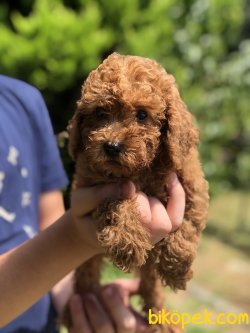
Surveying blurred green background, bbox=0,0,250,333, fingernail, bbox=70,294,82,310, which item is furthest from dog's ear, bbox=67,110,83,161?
blurred green background, bbox=0,0,250,333

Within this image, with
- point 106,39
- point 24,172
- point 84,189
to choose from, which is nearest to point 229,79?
point 106,39

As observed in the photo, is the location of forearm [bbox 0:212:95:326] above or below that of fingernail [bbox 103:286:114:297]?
above

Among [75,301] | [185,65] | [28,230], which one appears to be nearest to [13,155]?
[28,230]

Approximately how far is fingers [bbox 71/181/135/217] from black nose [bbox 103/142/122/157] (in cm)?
15

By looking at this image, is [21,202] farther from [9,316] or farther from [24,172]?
[9,316]

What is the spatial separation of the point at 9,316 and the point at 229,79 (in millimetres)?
5127

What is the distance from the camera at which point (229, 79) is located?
6.36m

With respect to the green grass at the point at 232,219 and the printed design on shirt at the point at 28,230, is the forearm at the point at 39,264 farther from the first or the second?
the green grass at the point at 232,219

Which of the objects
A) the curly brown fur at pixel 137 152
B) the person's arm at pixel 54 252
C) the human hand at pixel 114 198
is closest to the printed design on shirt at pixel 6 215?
the person's arm at pixel 54 252

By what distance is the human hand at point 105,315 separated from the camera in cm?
209

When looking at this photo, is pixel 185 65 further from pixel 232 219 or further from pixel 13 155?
pixel 13 155

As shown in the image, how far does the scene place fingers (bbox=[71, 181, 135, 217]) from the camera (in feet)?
5.38

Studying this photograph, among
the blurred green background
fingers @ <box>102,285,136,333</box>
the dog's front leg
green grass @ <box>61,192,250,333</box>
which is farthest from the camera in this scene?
green grass @ <box>61,192,250,333</box>

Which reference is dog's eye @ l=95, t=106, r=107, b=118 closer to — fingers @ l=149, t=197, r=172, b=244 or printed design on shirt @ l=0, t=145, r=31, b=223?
fingers @ l=149, t=197, r=172, b=244
